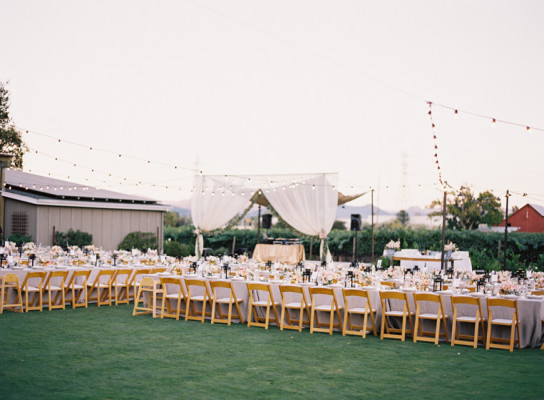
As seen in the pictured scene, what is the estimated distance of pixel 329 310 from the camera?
8516 mm

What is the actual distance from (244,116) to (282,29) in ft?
19.3

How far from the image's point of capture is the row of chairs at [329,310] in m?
7.88

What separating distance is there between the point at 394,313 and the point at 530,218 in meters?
41.4

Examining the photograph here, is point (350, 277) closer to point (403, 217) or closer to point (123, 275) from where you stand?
point (123, 275)

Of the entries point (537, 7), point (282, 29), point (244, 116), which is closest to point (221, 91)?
point (244, 116)

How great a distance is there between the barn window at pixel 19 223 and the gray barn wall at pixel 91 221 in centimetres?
17

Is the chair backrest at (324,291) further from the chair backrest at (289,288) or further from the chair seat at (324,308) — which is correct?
the chair backrest at (289,288)

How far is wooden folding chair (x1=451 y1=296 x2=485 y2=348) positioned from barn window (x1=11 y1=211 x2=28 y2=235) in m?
15.2

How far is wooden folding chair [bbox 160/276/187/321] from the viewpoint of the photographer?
9695mm

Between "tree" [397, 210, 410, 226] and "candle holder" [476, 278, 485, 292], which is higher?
"tree" [397, 210, 410, 226]

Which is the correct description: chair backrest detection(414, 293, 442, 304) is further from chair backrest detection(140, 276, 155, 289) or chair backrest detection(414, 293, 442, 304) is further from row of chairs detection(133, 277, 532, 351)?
chair backrest detection(140, 276, 155, 289)

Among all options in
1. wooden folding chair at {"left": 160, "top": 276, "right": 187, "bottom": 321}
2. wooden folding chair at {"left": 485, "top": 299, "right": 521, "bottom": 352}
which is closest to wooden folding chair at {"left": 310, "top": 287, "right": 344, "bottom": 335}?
wooden folding chair at {"left": 485, "top": 299, "right": 521, "bottom": 352}

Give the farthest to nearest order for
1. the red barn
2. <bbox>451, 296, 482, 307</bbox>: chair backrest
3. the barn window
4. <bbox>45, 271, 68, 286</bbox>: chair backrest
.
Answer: the red barn, the barn window, <bbox>45, 271, 68, 286</bbox>: chair backrest, <bbox>451, 296, 482, 307</bbox>: chair backrest

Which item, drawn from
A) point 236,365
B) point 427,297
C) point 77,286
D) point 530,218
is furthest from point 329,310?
point 530,218
